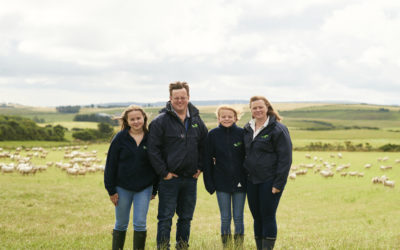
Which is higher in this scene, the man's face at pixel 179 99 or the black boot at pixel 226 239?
the man's face at pixel 179 99

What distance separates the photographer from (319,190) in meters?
21.6

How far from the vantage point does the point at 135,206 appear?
18.6 ft

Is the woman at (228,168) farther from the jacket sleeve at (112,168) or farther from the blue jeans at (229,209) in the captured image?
the jacket sleeve at (112,168)

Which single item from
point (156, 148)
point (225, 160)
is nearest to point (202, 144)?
point (225, 160)

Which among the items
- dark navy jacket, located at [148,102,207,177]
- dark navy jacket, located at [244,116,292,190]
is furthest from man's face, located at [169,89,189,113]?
dark navy jacket, located at [244,116,292,190]

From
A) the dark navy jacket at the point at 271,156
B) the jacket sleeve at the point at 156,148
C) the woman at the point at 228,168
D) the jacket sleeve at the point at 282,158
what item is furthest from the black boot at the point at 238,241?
the jacket sleeve at the point at 156,148

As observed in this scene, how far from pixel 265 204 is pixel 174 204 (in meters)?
Result: 1.45

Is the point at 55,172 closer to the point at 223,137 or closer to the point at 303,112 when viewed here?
the point at 223,137

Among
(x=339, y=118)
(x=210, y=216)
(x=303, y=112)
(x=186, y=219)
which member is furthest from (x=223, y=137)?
(x=303, y=112)

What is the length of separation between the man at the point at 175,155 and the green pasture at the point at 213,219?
2.71ft

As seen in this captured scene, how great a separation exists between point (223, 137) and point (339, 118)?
154714mm

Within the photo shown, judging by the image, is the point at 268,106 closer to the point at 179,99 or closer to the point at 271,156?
the point at 271,156

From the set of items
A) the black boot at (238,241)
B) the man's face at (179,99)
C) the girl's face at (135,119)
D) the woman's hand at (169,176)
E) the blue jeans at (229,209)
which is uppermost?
the man's face at (179,99)

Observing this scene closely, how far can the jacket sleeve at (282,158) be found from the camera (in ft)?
18.4
